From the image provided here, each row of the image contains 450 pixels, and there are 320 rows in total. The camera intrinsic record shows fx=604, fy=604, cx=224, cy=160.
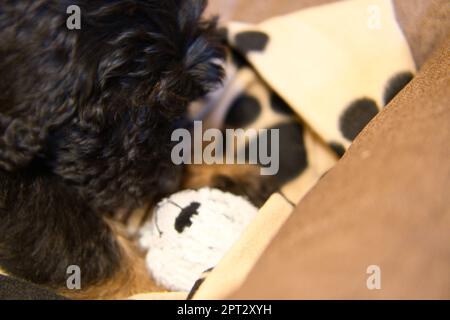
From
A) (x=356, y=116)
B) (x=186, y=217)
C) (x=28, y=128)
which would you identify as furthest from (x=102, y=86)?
(x=356, y=116)

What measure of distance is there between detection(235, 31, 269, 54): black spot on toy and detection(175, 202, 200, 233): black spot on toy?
0.50 meters

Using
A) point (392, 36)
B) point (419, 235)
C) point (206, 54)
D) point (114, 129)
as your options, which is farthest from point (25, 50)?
point (392, 36)

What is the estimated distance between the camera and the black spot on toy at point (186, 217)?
4.40ft

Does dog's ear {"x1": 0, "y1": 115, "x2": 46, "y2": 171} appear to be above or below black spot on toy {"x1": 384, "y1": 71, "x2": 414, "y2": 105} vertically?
above

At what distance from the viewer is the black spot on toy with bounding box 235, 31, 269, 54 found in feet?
5.37

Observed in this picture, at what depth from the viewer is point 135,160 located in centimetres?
134

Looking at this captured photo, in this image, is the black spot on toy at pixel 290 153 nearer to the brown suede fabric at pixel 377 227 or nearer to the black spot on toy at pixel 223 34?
the black spot on toy at pixel 223 34

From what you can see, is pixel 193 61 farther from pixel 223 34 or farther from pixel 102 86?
pixel 223 34

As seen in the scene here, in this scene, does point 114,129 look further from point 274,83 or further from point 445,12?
point 445,12

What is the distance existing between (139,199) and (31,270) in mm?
293

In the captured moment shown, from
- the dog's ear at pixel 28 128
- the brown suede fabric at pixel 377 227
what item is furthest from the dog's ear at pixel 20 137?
the brown suede fabric at pixel 377 227

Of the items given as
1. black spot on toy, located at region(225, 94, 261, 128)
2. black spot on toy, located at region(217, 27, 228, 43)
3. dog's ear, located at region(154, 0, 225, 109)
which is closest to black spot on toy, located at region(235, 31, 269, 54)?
black spot on toy, located at region(217, 27, 228, 43)

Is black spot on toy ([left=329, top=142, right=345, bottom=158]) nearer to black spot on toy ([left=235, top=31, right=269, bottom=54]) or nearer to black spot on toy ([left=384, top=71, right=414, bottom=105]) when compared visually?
black spot on toy ([left=384, top=71, right=414, bottom=105])

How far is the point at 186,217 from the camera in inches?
53.2
